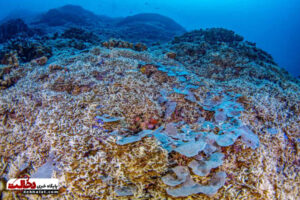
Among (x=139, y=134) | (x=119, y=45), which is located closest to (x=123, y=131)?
(x=139, y=134)

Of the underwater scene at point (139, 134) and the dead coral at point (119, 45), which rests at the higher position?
the dead coral at point (119, 45)

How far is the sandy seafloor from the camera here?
3102mm

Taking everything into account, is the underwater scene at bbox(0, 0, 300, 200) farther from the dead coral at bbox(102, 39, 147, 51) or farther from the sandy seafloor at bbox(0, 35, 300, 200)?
the dead coral at bbox(102, 39, 147, 51)

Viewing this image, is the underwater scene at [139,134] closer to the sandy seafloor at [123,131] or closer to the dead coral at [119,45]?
the sandy seafloor at [123,131]

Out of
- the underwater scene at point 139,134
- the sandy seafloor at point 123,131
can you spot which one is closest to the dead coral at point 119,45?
the underwater scene at point 139,134

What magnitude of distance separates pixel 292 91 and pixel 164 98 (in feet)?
19.1

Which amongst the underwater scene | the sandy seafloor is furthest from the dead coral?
the sandy seafloor

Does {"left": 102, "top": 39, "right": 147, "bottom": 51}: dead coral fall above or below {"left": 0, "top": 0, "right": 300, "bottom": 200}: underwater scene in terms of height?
above

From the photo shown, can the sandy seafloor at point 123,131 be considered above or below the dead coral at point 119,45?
below

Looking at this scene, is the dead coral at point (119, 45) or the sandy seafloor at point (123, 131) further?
the dead coral at point (119, 45)

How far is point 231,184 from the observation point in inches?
123

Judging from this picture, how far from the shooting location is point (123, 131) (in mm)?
3881

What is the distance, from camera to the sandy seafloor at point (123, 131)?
3.10 metres

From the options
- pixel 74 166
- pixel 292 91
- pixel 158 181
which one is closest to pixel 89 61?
pixel 74 166
